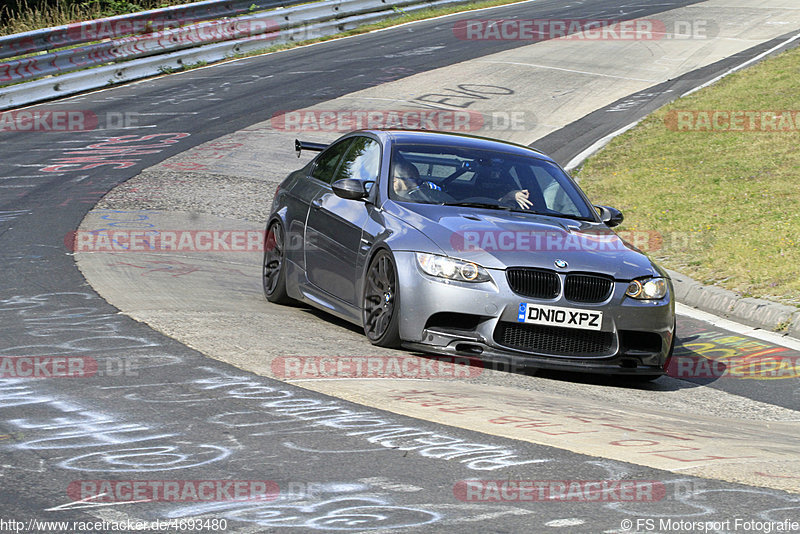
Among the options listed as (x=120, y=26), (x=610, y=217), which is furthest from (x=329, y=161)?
(x=120, y=26)

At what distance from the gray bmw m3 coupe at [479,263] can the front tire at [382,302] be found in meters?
0.01

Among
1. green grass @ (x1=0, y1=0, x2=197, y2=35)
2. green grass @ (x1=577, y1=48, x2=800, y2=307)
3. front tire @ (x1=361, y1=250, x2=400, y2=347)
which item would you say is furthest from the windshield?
green grass @ (x1=0, y1=0, x2=197, y2=35)

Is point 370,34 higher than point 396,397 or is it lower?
higher

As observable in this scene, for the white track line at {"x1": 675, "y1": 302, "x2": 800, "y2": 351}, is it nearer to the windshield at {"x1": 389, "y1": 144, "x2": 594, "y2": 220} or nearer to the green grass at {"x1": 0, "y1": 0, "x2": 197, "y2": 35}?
the windshield at {"x1": 389, "y1": 144, "x2": 594, "y2": 220}

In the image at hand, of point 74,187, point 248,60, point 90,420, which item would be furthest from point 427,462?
point 248,60

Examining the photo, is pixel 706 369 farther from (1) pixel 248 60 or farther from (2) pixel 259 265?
(1) pixel 248 60

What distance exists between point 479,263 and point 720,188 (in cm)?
875

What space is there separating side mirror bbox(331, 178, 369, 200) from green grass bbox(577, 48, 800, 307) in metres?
4.10

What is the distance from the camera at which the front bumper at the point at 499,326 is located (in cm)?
736

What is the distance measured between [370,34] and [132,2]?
6263 millimetres

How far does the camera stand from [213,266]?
11.0 m

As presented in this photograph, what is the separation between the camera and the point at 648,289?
7.75m

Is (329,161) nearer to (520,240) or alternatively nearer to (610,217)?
(610,217)

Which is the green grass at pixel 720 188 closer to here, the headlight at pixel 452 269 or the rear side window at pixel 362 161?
the rear side window at pixel 362 161
